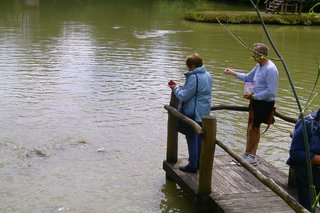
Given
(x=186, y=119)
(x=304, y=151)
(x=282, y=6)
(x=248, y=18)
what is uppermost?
(x=282, y=6)

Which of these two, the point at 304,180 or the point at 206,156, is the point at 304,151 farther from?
the point at 206,156

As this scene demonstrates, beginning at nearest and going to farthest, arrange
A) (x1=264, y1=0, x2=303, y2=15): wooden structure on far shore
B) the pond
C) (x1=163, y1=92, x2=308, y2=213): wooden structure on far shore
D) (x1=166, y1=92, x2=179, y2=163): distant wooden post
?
(x1=163, y1=92, x2=308, y2=213): wooden structure on far shore < the pond < (x1=166, y1=92, x2=179, y2=163): distant wooden post < (x1=264, y1=0, x2=303, y2=15): wooden structure on far shore

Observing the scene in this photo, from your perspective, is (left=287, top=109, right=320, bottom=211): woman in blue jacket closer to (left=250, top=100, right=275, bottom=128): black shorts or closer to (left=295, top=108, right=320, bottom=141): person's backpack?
(left=295, top=108, right=320, bottom=141): person's backpack

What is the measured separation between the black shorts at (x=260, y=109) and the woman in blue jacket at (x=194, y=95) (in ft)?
2.16

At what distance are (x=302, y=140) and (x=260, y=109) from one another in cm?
226

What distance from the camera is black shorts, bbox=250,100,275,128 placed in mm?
6754

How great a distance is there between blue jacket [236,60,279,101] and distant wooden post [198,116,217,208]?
1.10 m

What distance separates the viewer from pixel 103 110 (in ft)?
36.3

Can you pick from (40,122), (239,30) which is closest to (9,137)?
(40,122)

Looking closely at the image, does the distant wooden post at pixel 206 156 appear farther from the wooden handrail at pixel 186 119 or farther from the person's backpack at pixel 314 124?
the person's backpack at pixel 314 124

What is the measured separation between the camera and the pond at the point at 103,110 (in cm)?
698

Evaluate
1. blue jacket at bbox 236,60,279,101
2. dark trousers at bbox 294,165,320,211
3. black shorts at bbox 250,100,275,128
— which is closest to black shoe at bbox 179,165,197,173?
black shorts at bbox 250,100,275,128

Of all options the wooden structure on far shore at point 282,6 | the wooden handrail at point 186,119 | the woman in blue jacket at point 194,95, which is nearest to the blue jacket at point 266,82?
the woman in blue jacket at point 194,95

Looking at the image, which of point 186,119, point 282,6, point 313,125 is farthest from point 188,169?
point 282,6
